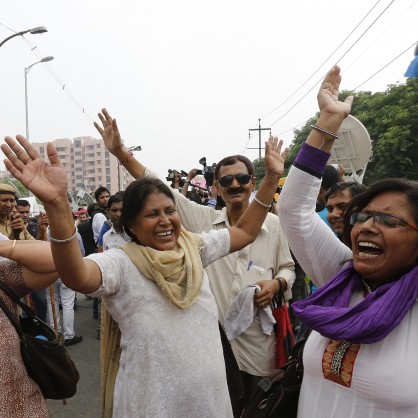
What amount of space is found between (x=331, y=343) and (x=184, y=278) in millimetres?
691

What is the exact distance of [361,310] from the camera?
1.31 meters

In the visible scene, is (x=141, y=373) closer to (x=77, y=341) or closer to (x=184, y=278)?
(x=184, y=278)

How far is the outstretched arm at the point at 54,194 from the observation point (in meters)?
1.41

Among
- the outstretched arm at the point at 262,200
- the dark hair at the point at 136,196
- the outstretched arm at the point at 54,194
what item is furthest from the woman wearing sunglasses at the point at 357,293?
the outstretched arm at the point at 54,194

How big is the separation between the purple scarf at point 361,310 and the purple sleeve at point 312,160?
0.41m

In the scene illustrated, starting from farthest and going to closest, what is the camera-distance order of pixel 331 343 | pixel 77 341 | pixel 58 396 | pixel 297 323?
1. pixel 77 341
2. pixel 297 323
3. pixel 58 396
4. pixel 331 343

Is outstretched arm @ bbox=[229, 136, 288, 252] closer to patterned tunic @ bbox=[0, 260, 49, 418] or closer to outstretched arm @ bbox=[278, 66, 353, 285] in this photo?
outstretched arm @ bbox=[278, 66, 353, 285]

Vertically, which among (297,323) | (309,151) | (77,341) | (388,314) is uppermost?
(309,151)

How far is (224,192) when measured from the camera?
8.71ft

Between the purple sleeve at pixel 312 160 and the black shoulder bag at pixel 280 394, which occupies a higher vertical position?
the purple sleeve at pixel 312 160

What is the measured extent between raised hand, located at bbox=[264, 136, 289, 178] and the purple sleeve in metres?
0.63

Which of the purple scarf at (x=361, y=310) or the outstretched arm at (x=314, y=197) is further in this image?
the outstretched arm at (x=314, y=197)

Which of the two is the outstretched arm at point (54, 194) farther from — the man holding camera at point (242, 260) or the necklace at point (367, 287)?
the necklace at point (367, 287)

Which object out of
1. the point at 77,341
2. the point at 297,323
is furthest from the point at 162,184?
the point at 77,341
